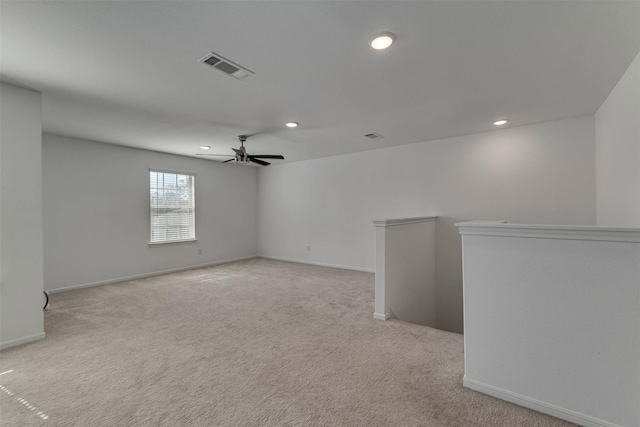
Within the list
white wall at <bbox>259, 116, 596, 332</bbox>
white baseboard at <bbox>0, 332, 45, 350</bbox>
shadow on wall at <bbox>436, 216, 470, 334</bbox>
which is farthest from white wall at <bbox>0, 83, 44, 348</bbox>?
shadow on wall at <bbox>436, 216, 470, 334</bbox>

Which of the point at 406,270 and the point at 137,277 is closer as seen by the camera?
the point at 406,270

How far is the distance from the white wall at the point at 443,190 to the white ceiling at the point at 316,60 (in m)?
0.54

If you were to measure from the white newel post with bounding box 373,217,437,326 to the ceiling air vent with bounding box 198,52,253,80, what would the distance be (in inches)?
82.6

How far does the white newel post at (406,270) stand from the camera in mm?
3295

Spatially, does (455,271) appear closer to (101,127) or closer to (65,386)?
(65,386)

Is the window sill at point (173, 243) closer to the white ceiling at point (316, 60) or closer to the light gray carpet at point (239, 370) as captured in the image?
the light gray carpet at point (239, 370)

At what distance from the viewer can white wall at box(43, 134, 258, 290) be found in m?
4.41

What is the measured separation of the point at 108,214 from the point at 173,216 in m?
1.17

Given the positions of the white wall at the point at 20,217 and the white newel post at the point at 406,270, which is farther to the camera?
the white newel post at the point at 406,270

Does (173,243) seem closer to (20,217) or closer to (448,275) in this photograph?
(20,217)

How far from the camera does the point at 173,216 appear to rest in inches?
235

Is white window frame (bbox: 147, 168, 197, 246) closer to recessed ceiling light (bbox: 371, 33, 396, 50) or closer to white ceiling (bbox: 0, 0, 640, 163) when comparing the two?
white ceiling (bbox: 0, 0, 640, 163)

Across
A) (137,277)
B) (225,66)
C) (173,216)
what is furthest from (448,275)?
(137,277)

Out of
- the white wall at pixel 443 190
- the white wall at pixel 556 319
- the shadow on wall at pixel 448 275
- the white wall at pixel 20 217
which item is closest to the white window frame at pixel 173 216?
the white wall at pixel 443 190
